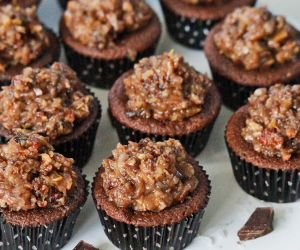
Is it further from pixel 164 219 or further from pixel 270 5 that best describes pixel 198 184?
pixel 270 5

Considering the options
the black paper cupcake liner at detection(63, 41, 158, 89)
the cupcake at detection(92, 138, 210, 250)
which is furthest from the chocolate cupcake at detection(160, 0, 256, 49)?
the cupcake at detection(92, 138, 210, 250)

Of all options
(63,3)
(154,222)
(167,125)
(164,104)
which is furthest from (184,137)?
(63,3)

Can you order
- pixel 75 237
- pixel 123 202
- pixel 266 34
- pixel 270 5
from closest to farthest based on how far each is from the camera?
pixel 123 202
pixel 75 237
pixel 266 34
pixel 270 5

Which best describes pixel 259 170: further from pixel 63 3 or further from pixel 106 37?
pixel 63 3

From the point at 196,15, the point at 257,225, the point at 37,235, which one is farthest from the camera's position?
the point at 196,15

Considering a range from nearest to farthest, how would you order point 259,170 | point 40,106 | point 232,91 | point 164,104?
point 259,170, point 40,106, point 164,104, point 232,91

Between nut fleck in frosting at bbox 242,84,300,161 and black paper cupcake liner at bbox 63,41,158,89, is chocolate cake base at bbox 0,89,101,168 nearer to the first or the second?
black paper cupcake liner at bbox 63,41,158,89

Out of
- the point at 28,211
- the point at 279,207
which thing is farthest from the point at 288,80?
the point at 28,211
